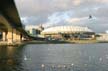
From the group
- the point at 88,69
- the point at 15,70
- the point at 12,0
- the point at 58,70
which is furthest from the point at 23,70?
the point at 12,0

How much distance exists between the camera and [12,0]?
61.6 metres

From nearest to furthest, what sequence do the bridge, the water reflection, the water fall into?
the water
the water reflection
the bridge

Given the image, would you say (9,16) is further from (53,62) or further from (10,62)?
(53,62)

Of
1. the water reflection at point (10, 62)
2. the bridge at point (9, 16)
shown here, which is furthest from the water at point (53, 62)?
the bridge at point (9, 16)

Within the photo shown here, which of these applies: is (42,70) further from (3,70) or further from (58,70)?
(3,70)

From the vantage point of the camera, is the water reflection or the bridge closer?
the water reflection

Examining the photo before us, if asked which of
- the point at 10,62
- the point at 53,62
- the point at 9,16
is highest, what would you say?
the point at 9,16

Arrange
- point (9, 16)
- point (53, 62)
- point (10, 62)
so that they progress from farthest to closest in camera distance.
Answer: point (9, 16) → point (53, 62) → point (10, 62)

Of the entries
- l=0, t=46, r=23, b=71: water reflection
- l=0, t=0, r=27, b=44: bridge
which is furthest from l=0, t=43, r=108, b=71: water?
l=0, t=0, r=27, b=44: bridge

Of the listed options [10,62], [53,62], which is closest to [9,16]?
[10,62]

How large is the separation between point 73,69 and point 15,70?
8.30 m

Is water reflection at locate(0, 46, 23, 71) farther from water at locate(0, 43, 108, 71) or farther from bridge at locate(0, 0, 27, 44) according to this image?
bridge at locate(0, 0, 27, 44)

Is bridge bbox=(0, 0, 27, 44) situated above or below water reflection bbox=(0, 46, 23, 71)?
above

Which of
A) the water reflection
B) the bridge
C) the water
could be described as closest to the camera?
the water
